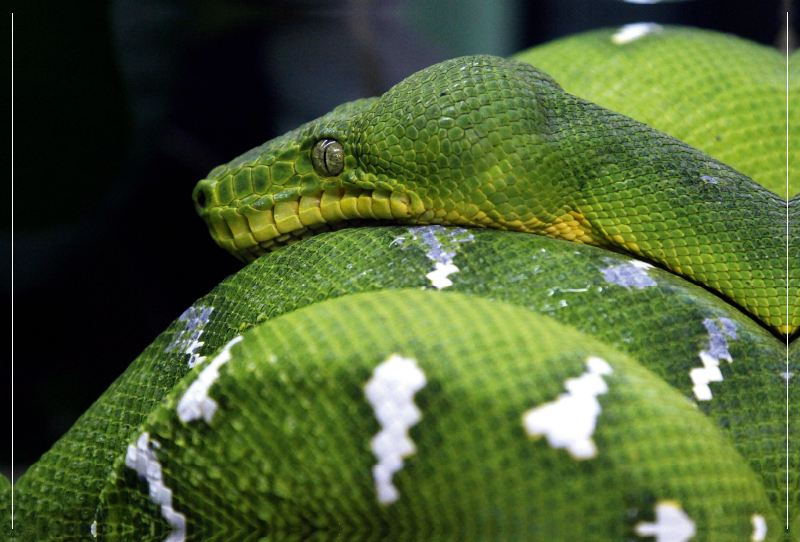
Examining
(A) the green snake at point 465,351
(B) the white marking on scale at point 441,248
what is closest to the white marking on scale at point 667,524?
(A) the green snake at point 465,351

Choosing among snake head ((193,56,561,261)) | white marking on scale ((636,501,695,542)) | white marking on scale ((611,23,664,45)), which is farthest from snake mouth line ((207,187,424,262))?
white marking on scale ((611,23,664,45))

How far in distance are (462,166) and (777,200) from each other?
563 millimetres

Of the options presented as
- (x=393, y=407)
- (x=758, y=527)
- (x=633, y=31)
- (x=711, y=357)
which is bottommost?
(x=758, y=527)

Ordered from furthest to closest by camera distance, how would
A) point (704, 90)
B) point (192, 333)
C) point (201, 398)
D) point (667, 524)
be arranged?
point (704, 90), point (192, 333), point (201, 398), point (667, 524)

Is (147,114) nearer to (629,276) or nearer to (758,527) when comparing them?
(629,276)

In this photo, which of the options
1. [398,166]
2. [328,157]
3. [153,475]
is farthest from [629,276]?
[153,475]

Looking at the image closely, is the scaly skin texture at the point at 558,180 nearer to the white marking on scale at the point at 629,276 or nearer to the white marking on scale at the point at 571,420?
the white marking on scale at the point at 629,276

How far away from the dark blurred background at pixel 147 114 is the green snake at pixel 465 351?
393 millimetres

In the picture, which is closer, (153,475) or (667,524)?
(667,524)

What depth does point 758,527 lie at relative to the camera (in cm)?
80

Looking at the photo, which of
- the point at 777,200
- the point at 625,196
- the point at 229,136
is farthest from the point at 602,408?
the point at 229,136

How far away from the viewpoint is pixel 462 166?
3.38ft

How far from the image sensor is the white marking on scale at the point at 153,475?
88cm

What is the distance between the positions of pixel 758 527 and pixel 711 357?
0.23 meters
